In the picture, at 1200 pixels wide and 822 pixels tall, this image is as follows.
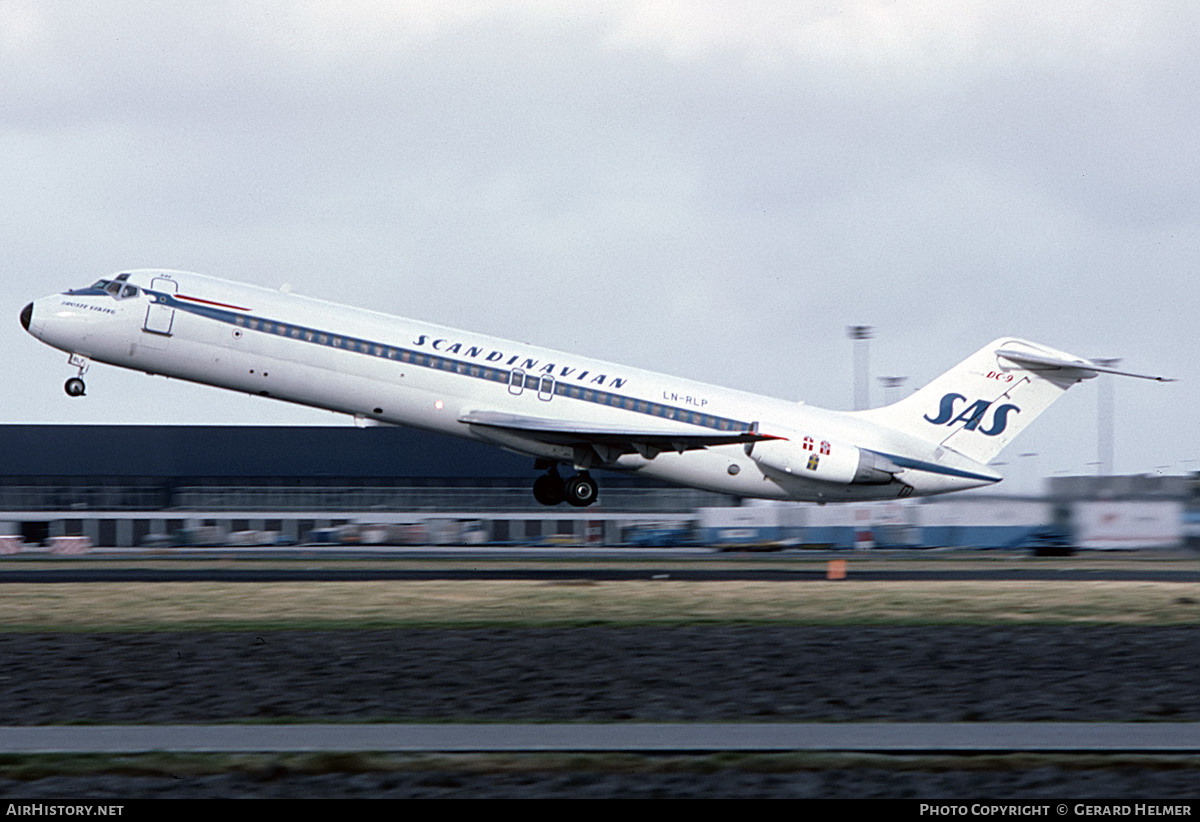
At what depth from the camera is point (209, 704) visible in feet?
47.1

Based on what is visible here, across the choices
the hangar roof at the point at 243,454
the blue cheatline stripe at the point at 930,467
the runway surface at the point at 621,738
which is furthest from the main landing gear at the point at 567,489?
the hangar roof at the point at 243,454

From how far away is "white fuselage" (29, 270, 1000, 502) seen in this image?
31734 millimetres

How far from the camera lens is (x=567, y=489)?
3625 cm

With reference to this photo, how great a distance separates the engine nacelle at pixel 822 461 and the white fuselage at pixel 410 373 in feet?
0.34

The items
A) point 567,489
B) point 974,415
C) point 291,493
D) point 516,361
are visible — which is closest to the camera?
point 516,361

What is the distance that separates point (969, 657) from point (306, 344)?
1918cm

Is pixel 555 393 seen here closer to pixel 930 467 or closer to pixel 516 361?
pixel 516 361

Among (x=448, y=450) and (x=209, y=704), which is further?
(x=448, y=450)

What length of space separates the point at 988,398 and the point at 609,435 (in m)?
12.2

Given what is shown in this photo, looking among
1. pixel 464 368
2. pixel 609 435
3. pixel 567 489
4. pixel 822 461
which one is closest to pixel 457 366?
pixel 464 368
